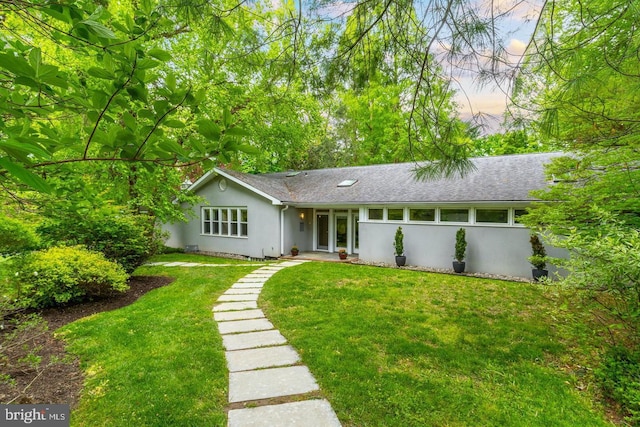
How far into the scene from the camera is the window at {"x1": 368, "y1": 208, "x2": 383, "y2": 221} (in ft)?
40.0

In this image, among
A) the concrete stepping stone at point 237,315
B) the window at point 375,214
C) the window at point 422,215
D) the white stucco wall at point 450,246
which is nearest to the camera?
the concrete stepping stone at point 237,315

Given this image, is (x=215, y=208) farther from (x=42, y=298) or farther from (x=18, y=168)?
(x=18, y=168)

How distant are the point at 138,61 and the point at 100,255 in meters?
7.02

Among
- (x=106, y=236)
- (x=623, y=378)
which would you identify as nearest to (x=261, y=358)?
(x=623, y=378)

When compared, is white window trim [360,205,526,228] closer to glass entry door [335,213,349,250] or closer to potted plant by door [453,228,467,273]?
potted plant by door [453,228,467,273]

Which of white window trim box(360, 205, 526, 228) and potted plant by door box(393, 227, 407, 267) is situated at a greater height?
white window trim box(360, 205, 526, 228)

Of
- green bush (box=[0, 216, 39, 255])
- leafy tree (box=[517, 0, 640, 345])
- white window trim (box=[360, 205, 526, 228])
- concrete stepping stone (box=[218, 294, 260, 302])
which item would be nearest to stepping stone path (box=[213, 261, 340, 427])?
concrete stepping stone (box=[218, 294, 260, 302])

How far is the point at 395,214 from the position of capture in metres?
11.8

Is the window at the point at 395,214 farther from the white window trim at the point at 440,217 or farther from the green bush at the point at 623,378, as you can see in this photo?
the green bush at the point at 623,378

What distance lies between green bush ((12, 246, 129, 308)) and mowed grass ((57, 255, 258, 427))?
32.7 inches

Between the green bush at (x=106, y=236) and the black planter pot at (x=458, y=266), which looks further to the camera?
the black planter pot at (x=458, y=266)

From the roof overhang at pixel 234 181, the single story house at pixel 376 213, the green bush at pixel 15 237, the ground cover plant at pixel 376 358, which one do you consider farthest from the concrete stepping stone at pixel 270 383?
the roof overhang at pixel 234 181

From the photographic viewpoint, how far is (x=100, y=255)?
6.77 m

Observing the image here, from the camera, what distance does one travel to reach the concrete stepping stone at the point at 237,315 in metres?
5.51
